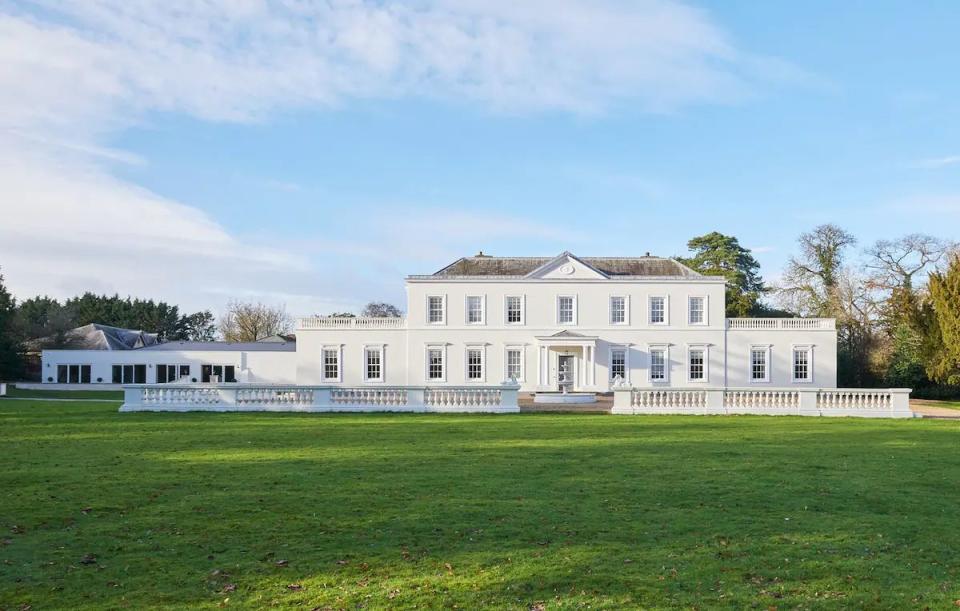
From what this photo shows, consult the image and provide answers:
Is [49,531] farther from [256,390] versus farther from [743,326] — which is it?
[743,326]

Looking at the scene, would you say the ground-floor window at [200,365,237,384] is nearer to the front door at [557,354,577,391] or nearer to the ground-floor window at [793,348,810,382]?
the front door at [557,354,577,391]

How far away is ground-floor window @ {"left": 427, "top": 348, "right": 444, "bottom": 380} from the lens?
4656cm

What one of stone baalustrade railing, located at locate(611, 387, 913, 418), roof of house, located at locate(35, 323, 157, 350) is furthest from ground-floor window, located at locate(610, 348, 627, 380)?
roof of house, located at locate(35, 323, 157, 350)

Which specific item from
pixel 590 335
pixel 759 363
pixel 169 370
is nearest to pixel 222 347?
pixel 169 370

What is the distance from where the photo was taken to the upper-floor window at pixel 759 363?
152 ft

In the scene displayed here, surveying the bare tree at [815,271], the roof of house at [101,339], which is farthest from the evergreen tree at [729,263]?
the roof of house at [101,339]

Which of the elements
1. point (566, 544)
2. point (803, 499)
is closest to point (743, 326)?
point (803, 499)

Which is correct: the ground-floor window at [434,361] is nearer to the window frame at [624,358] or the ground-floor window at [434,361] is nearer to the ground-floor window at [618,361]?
the window frame at [624,358]

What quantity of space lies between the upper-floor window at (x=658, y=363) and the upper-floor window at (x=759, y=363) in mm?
5199

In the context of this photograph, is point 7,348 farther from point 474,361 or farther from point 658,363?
point 658,363

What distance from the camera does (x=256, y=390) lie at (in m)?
26.3

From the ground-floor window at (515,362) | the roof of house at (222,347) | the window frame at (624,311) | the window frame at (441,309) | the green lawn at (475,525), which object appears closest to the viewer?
the green lawn at (475,525)

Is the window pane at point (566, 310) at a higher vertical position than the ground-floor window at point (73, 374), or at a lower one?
higher

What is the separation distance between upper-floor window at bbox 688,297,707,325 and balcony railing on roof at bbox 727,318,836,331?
1.54 meters
